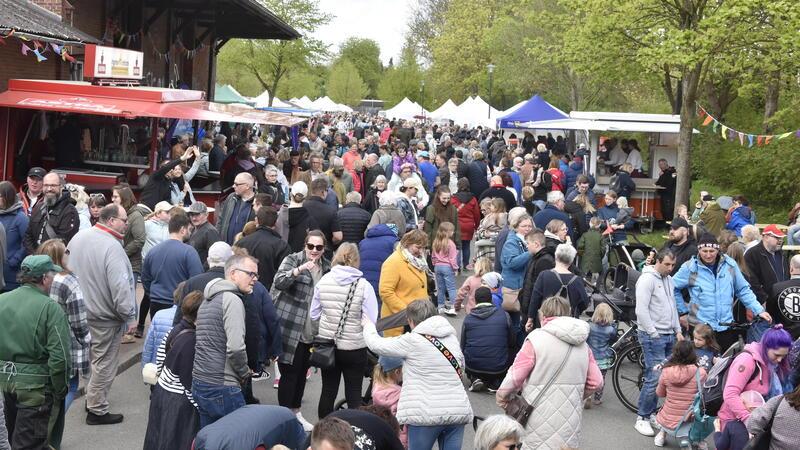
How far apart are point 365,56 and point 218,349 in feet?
403

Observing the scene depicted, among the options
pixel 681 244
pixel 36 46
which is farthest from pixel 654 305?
pixel 36 46

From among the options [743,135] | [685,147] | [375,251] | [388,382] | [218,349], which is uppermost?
[743,135]

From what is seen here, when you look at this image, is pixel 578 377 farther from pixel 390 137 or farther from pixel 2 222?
pixel 390 137

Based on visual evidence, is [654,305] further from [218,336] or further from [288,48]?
[288,48]

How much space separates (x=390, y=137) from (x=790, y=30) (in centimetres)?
1589

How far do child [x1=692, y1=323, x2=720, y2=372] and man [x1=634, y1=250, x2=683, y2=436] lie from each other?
19 centimetres

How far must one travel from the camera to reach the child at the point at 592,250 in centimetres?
1486

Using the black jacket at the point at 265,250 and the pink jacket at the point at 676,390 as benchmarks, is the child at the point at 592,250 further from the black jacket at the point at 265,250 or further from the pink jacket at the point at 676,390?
the black jacket at the point at 265,250

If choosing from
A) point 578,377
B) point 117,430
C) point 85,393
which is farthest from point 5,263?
point 578,377

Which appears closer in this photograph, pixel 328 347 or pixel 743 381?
pixel 743 381

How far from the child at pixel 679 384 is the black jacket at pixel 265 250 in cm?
384

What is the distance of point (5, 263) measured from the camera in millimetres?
10375

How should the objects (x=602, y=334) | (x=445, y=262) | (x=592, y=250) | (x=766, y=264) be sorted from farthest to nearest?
1. (x=592, y=250)
2. (x=445, y=262)
3. (x=766, y=264)
4. (x=602, y=334)

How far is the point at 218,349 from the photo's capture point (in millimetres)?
6867
